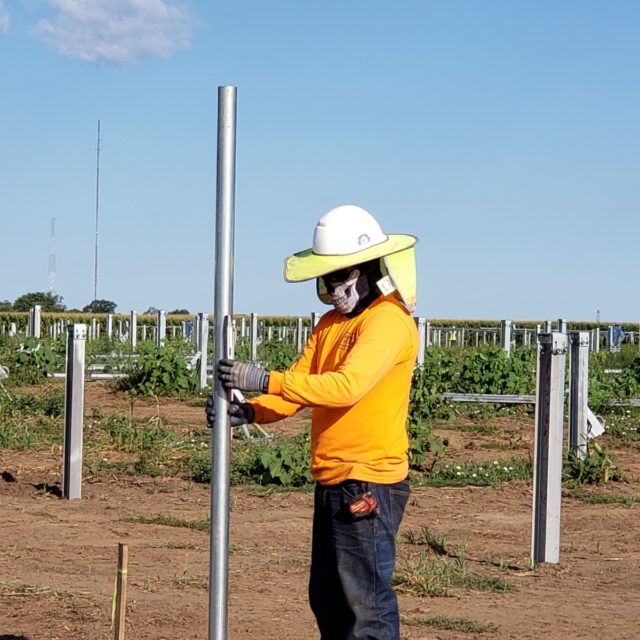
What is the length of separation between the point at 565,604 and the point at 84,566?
8.47 feet

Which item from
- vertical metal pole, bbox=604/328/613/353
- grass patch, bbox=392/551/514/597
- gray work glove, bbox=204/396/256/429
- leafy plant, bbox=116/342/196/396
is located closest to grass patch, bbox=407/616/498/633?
grass patch, bbox=392/551/514/597

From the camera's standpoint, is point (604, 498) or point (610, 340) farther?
point (610, 340)

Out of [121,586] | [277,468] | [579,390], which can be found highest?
[579,390]

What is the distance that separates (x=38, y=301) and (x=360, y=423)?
196ft

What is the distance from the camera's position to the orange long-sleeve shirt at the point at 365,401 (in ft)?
13.1

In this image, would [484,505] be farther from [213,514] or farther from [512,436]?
[213,514]

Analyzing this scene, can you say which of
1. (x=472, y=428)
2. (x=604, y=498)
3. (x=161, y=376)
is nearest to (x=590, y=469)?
(x=604, y=498)

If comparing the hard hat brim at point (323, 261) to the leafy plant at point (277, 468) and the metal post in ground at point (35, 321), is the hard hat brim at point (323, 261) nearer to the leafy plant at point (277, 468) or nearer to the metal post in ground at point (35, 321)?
the leafy plant at point (277, 468)

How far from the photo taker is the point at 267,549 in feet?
25.0

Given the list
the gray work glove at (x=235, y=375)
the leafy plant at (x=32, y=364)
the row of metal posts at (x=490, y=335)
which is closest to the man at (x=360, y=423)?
the gray work glove at (x=235, y=375)

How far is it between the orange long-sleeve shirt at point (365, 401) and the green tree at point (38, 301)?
179 feet

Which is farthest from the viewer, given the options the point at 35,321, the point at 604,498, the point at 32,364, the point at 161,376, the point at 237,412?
the point at 35,321

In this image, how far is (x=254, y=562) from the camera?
23.5 feet

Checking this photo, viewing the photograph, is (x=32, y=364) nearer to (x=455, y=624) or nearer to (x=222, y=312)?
A: (x=455, y=624)
